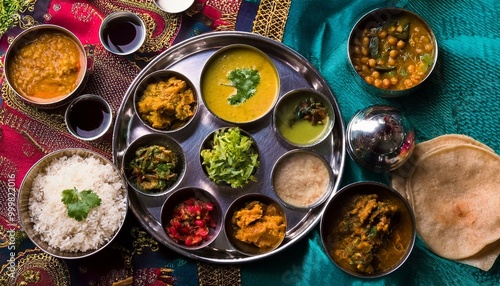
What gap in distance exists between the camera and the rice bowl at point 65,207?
4.16 metres

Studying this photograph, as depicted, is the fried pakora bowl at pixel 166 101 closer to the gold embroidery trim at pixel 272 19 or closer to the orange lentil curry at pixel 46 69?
the orange lentil curry at pixel 46 69

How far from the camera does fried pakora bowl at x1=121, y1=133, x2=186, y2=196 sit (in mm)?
4238

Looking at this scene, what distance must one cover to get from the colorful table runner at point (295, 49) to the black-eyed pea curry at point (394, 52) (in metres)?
0.11

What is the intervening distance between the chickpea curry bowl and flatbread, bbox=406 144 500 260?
0.58 meters

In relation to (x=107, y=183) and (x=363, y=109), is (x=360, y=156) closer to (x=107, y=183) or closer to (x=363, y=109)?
(x=363, y=109)

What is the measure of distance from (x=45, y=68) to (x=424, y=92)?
9.14 feet

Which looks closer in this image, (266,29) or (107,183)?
(107,183)

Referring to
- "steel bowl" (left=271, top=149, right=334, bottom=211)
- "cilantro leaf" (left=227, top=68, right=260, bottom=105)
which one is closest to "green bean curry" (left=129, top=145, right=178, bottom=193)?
"cilantro leaf" (left=227, top=68, right=260, bottom=105)

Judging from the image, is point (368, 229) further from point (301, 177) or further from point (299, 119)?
point (299, 119)

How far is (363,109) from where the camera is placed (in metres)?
4.39

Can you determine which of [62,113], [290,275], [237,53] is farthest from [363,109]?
[62,113]

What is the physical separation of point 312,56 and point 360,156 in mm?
842

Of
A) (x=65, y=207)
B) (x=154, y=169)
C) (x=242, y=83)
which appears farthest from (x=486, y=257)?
(x=65, y=207)

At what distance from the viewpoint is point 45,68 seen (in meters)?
4.41
